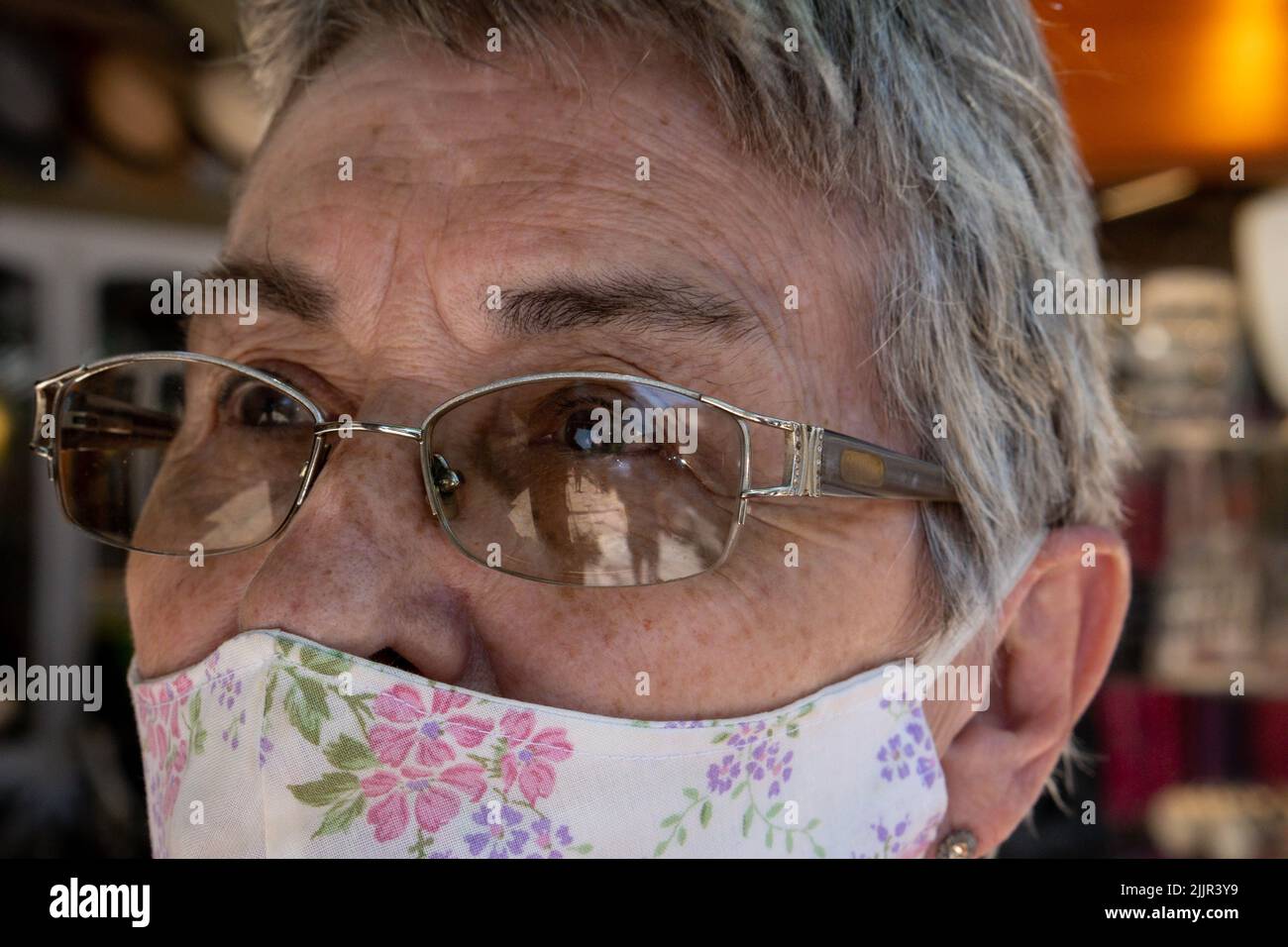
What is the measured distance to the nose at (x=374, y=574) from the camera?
3.59 feet

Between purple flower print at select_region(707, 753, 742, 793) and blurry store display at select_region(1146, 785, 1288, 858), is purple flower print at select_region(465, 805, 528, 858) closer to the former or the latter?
purple flower print at select_region(707, 753, 742, 793)

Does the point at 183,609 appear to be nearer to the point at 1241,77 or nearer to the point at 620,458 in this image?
the point at 620,458

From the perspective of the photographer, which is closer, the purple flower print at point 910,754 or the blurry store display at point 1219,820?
the purple flower print at point 910,754

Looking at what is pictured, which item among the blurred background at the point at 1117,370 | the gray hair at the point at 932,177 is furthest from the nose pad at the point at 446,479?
the blurred background at the point at 1117,370

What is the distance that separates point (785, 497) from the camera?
1.17 m

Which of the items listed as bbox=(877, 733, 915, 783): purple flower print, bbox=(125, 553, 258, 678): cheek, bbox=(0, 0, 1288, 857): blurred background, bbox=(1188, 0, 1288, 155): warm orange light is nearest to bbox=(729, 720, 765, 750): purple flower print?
bbox=(877, 733, 915, 783): purple flower print

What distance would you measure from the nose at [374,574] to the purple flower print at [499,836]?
125mm

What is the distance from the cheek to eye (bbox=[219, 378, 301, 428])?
0.17 m

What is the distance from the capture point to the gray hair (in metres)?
1.23

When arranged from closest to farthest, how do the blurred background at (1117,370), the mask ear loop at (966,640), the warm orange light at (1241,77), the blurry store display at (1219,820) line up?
the mask ear loop at (966,640) < the warm orange light at (1241,77) < the blurred background at (1117,370) < the blurry store display at (1219,820)

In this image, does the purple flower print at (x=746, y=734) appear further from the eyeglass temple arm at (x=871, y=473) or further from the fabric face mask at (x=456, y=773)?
the eyeglass temple arm at (x=871, y=473)

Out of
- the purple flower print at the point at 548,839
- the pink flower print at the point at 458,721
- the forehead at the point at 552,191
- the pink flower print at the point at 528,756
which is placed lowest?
the purple flower print at the point at 548,839
